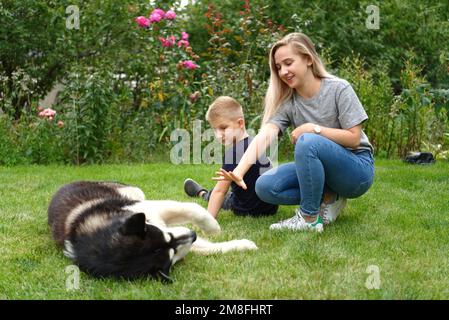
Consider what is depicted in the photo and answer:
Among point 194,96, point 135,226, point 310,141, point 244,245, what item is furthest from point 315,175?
point 194,96

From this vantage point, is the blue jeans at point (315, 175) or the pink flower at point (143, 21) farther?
the pink flower at point (143, 21)

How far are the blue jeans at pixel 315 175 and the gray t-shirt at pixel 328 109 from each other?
19cm

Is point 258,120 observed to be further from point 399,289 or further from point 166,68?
point 399,289

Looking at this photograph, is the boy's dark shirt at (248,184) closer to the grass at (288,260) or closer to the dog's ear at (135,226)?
the grass at (288,260)

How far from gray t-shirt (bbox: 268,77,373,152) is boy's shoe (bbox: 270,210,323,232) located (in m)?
0.62

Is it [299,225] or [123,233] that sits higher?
[123,233]

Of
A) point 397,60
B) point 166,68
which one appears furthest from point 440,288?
point 397,60

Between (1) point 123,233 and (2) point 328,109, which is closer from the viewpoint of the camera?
(1) point 123,233

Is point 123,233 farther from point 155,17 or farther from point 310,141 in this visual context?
point 155,17

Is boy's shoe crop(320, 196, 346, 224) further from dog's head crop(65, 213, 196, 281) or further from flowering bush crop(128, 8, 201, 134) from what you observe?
flowering bush crop(128, 8, 201, 134)

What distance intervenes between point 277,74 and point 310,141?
626 millimetres

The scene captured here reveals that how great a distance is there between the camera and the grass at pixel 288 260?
2844mm

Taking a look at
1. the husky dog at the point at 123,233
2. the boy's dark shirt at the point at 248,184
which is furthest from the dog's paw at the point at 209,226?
the boy's dark shirt at the point at 248,184

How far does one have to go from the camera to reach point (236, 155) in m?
4.48
